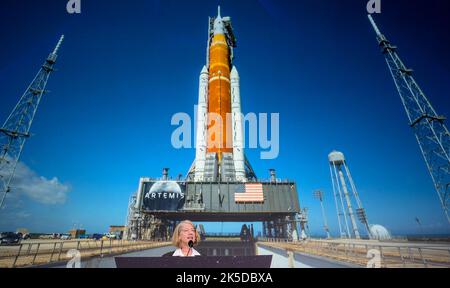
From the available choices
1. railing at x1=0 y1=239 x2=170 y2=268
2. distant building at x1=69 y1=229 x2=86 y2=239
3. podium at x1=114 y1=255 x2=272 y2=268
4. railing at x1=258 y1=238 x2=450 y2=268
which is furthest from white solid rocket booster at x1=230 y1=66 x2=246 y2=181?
distant building at x1=69 y1=229 x2=86 y2=239

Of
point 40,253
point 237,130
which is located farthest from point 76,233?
point 40,253

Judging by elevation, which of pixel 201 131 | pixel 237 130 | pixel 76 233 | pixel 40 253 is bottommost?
pixel 76 233

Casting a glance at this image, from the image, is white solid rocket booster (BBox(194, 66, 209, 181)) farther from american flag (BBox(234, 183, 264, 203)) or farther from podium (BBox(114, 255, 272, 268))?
podium (BBox(114, 255, 272, 268))

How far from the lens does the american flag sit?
91.9ft

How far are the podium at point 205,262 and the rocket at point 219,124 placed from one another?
27709 mm

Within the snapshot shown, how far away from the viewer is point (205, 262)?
184 cm

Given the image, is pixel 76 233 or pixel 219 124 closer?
pixel 219 124

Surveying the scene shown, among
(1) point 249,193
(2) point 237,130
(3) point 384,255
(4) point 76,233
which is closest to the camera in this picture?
(3) point 384,255

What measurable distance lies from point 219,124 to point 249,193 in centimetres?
1226

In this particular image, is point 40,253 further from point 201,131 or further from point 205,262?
point 201,131

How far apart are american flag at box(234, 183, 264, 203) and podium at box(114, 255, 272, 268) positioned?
88.5ft

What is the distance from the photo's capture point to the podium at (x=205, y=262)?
182cm

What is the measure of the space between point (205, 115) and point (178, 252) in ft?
105
